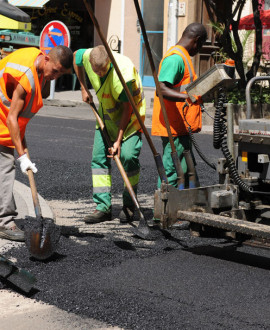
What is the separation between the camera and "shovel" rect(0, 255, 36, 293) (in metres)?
4.62

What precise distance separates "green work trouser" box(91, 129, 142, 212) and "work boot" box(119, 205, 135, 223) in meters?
0.04

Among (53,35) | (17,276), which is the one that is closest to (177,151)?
(17,276)

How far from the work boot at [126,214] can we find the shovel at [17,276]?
7.52 feet

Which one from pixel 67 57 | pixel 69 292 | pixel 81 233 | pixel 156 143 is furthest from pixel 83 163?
pixel 69 292

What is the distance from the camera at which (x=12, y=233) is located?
6039mm

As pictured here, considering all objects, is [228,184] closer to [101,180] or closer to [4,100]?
[101,180]

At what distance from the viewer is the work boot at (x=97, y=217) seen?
6785 millimetres

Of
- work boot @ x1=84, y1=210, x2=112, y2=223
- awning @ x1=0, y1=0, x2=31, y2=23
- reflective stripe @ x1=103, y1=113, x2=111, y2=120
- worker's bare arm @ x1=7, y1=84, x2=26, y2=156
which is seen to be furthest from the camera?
reflective stripe @ x1=103, y1=113, x2=111, y2=120

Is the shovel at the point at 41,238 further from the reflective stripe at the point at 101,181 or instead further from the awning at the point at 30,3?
the awning at the point at 30,3

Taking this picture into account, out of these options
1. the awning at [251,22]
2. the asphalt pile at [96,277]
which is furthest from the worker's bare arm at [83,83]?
the awning at [251,22]

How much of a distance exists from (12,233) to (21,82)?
1225 mm

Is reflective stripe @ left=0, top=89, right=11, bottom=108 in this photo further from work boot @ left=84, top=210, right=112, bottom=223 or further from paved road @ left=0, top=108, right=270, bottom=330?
work boot @ left=84, top=210, right=112, bottom=223

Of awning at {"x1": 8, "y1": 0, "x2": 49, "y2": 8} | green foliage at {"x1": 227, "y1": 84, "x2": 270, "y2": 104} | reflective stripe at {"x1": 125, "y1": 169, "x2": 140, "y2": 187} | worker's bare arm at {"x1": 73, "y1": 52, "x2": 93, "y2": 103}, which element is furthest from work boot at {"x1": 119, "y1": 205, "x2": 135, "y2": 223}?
awning at {"x1": 8, "y1": 0, "x2": 49, "y2": 8}

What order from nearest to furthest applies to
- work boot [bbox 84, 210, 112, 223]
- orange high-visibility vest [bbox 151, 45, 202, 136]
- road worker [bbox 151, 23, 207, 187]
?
road worker [bbox 151, 23, 207, 187], orange high-visibility vest [bbox 151, 45, 202, 136], work boot [bbox 84, 210, 112, 223]
